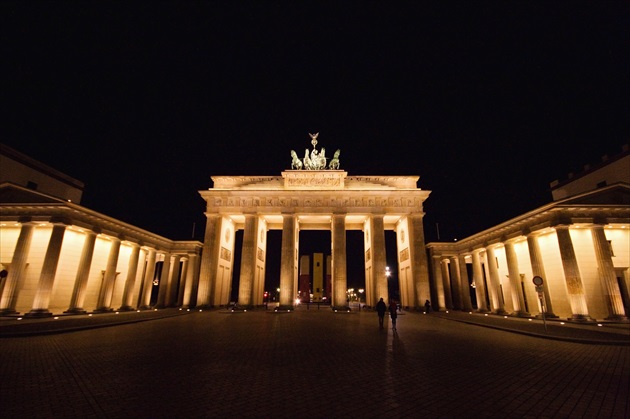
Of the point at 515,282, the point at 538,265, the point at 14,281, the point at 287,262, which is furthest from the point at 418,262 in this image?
the point at 14,281

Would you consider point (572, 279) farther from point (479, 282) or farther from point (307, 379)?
point (307, 379)

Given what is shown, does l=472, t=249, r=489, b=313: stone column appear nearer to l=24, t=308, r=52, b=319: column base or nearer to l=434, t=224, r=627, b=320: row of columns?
l=434, t=224, r=627, b=320: row of columns

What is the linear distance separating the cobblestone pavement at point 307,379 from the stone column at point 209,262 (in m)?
22.7

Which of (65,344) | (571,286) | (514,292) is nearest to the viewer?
(65,344)

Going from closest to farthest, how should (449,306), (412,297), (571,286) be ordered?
(571,286)
(412,297)
(449,306)

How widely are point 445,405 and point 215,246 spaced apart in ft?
114

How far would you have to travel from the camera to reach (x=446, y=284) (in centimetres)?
4350

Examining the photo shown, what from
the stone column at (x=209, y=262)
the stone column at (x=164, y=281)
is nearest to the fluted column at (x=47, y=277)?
the stone column at (x=209, y=262)

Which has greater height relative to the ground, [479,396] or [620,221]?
[620,221]

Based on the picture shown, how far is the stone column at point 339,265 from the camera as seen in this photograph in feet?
111

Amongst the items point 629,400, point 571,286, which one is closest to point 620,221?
point 571,286

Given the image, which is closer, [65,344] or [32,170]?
[65,344]

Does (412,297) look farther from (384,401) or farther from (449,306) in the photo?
(384,401)

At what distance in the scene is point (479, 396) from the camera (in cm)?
572
